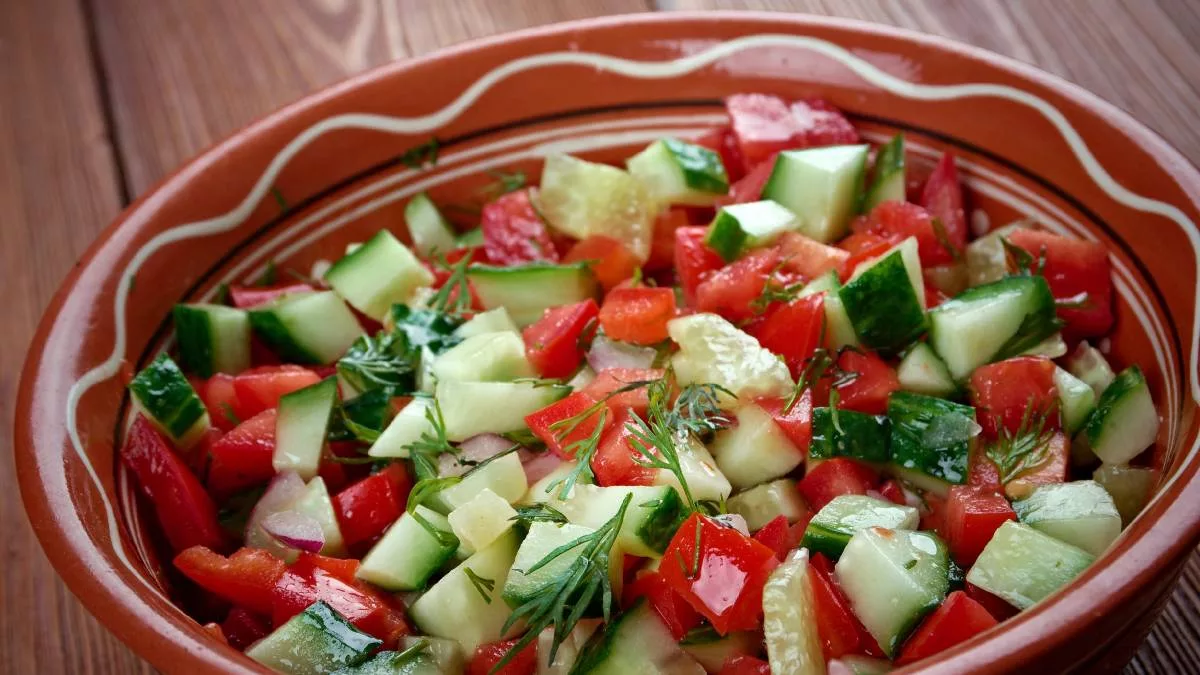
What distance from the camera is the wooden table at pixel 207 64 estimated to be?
204 cm

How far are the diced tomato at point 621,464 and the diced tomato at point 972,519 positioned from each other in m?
0.36

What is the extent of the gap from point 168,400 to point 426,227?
0.53m

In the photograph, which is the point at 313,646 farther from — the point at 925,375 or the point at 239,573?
the point at 925,375

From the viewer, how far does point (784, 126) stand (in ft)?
5.67

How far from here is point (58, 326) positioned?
1424 millimetres

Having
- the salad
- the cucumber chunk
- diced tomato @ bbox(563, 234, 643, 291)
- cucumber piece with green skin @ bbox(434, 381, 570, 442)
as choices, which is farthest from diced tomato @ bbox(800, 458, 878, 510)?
the cucumber chunk

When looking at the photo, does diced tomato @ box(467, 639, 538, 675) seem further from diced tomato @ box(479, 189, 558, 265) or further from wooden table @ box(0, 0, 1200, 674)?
wooden table @ box(0, 0, 1200, 674)

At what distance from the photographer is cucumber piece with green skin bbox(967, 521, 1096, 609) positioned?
1.12 metres

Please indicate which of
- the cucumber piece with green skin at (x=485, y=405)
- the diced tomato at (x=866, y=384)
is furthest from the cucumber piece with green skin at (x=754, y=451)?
the cucumber piece with green skin at (x=485, y=405)

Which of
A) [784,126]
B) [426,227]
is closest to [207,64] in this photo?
[426,227]

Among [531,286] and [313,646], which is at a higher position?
[531,286]

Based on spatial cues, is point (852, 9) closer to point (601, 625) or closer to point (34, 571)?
point (601, 625)

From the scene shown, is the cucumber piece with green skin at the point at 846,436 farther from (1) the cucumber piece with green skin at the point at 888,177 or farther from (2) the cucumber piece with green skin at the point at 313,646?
(2) the cucumber piece with green skin at the point at 313,646

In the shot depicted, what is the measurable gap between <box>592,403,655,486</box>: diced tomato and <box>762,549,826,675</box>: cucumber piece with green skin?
0.21m
